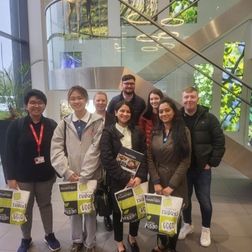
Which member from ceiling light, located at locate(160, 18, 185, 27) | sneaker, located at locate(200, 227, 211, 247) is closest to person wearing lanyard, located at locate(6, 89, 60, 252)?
sneaker, located at locate(200, 227, 211, 247)

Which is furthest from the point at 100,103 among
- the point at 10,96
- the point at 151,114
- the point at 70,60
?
the point at 10,96

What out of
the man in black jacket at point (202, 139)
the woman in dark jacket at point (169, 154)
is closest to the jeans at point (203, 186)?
the man in black jacket at point (202, 139)

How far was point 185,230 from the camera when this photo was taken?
285 centimetres

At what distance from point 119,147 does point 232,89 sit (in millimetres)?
2316

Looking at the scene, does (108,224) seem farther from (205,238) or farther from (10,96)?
(10,96)

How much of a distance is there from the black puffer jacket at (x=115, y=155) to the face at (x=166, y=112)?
238 millimetres

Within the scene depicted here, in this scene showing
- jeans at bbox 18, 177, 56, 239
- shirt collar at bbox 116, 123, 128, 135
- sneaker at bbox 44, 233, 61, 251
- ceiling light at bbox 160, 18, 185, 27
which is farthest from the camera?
ceiling light at bbox 160, 18, 185, 27

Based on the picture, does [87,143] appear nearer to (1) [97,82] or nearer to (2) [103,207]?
(2) [103,207]

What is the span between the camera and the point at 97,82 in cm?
420

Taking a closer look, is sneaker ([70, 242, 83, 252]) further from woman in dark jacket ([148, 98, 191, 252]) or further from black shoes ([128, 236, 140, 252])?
woman in dark jacket ([148, 98, 191, 252])

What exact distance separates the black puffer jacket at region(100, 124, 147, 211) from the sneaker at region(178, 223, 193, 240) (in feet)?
2.89

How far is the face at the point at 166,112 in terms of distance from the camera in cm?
229

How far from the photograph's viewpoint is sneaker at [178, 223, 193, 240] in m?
2.79

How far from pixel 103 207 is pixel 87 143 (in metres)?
0.56
